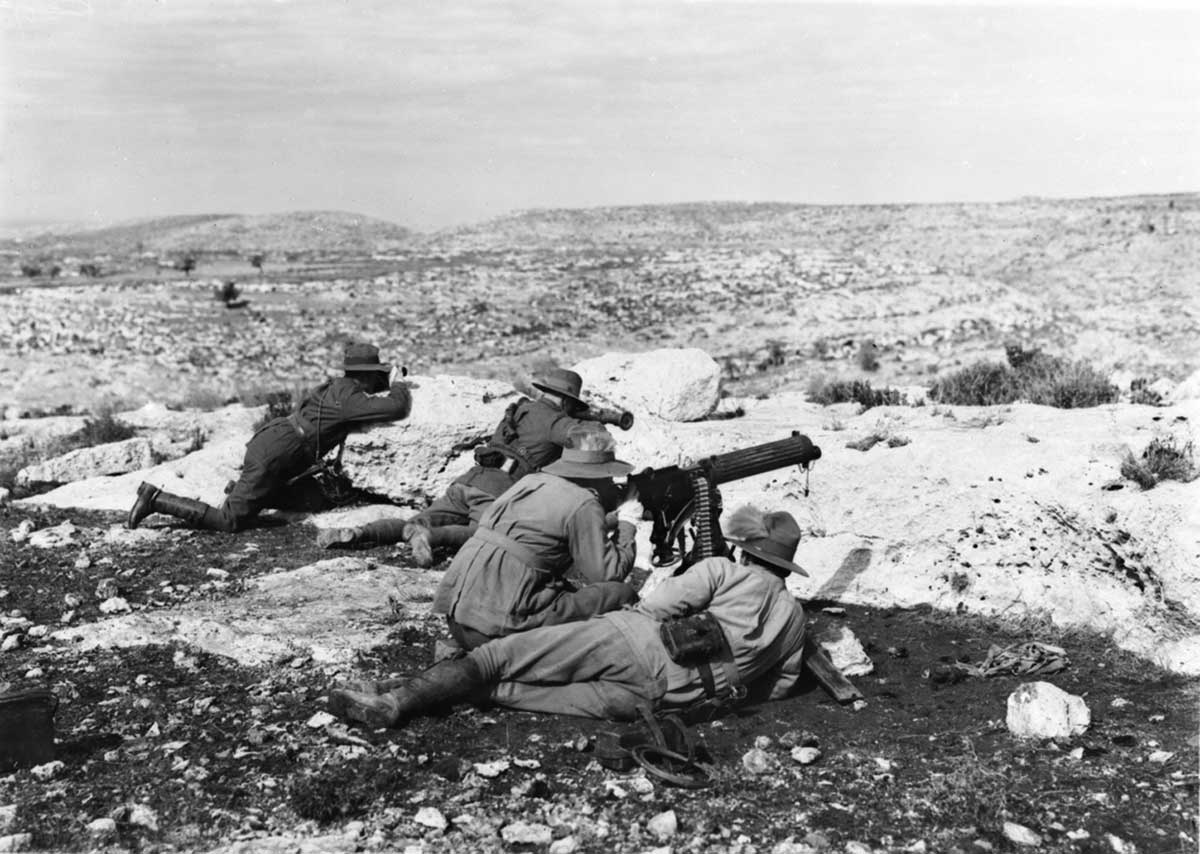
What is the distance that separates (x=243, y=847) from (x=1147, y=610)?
5049 millimetres

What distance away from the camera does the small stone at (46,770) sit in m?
4.31

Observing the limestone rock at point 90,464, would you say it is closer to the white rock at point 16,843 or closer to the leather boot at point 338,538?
the leather boot at point 338,538

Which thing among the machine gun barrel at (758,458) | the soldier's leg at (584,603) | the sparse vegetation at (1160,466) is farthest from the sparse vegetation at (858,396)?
the soldier's leg at (584,603)

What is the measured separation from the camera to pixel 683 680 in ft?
16.3

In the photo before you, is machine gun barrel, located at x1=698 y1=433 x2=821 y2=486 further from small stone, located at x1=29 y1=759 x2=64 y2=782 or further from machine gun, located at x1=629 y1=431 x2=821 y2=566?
small stone, located at x1=29 y1=759 x2=64 y2=782

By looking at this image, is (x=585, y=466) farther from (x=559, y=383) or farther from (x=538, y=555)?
(x=559, y=383)

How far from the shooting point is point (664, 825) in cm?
401

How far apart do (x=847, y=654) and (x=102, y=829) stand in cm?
368

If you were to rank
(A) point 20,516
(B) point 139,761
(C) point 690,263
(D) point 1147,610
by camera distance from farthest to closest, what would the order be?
(C) point 690,263 → (A) point 20,516 → (D) point 1147,610 → (B) point 139,761

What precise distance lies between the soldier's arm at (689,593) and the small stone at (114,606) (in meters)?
3.61

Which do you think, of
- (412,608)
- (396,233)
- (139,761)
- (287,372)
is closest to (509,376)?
(287,372)

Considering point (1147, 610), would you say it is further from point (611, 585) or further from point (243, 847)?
point (243, 847)

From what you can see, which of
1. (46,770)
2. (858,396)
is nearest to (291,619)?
(46,770)

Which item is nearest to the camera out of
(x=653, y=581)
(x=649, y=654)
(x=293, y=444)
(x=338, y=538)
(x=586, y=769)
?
(x=586, y=769)
